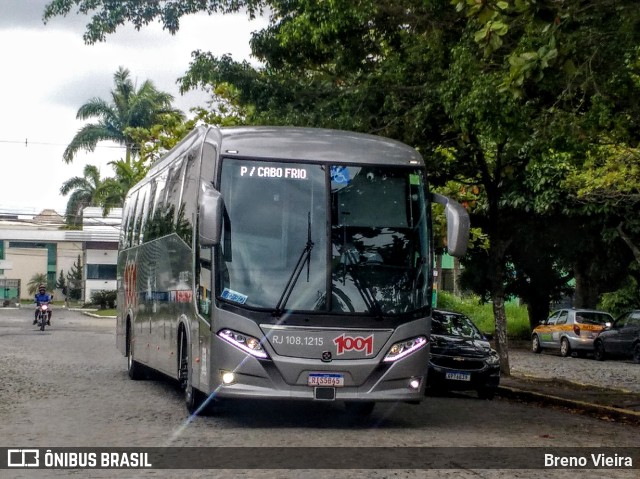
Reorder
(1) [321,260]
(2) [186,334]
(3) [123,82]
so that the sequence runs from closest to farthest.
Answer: (1) [321,260], (2) [186,334], (3) [123,82]

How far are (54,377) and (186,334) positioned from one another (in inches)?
253

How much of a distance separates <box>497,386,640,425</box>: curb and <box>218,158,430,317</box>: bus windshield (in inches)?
185

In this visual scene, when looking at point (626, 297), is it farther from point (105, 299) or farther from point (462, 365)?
point (105, 299)

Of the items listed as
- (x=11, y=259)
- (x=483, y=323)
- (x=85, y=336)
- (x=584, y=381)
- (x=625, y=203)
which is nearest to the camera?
(x=584, y=381)

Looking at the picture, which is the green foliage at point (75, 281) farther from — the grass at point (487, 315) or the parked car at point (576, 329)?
the parked car at point (576, 329)

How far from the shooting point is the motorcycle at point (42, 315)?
44719 millimetres

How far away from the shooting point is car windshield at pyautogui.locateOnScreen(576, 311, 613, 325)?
35969mm

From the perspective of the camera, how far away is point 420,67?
18828mm

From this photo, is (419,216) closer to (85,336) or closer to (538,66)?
(538,66)

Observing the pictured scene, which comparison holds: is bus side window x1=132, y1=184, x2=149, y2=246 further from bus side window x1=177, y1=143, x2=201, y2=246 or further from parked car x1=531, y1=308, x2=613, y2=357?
parked car x1=531, y1=308, x2=613, y2=357

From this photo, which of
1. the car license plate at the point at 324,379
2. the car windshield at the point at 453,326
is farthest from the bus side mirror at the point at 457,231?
the car windshield at the point at 453,326

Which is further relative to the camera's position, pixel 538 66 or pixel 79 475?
pixel 538 66

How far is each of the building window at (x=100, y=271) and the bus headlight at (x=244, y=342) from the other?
86.6 m

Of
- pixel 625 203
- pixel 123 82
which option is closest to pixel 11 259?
pixel 123 82
